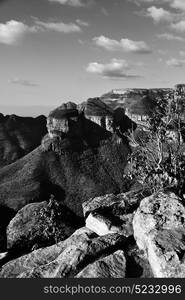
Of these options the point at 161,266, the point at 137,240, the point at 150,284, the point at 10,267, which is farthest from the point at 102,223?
the point at 150,284

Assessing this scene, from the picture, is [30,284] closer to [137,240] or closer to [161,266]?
[161,266]

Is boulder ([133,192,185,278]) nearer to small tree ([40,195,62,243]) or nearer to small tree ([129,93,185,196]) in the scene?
small tree ([129,93,185,196])

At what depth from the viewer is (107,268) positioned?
3120 cm

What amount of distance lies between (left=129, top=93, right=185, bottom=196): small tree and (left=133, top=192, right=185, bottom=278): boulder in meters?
4.51

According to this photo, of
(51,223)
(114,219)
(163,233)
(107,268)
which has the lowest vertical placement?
(51,223)

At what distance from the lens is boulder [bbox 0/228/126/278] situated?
3266 cm

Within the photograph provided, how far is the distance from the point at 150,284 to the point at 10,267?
17.9 metres

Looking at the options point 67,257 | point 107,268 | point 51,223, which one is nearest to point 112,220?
point 67,257

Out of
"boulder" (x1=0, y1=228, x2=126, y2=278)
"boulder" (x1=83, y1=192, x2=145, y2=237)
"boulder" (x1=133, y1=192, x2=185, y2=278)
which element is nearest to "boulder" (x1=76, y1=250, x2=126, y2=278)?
"boulder" (x1=0, y1=228, x2=126, y2=278)

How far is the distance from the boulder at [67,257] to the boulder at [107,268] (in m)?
1.51

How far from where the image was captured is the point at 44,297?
26.1m

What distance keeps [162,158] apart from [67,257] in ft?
53.4

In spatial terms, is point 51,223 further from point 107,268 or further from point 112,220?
point 107,268

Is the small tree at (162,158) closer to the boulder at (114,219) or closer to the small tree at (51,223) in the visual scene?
the boulder at (114,219)
